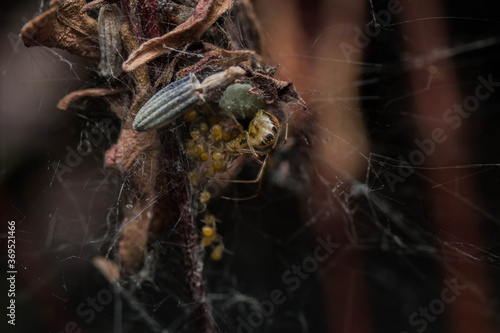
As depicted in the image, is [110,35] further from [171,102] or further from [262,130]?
[262,130]

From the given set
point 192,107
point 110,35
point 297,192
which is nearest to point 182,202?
point 192,107

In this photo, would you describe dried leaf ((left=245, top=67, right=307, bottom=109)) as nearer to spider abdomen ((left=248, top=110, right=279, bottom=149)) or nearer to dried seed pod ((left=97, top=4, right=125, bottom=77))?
spider abdomen ((left=248, top=110, right=279, bottom=149))

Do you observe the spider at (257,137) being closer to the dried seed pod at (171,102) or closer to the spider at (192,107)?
the spider at (192,107)

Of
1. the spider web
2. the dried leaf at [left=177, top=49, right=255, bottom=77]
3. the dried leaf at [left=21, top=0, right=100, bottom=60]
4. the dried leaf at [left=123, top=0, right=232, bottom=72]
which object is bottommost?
the spider web

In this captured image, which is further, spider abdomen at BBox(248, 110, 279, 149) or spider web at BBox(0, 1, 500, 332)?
spider web at BBox(0, 1, 500, 332)

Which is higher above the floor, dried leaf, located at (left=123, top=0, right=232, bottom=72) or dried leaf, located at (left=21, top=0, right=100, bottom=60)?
dried leaf, located at (left=21, top=0, right=100, bottom=60)

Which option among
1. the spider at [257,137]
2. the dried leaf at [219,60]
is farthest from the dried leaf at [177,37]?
the spider at [257,137]

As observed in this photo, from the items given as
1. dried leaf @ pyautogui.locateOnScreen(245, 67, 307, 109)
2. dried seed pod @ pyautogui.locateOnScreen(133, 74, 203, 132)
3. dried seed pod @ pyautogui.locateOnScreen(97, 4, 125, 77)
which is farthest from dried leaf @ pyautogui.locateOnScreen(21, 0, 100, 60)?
dried leaf @ pyautogui.locateOnScreen(245, 67, 307, 109)
